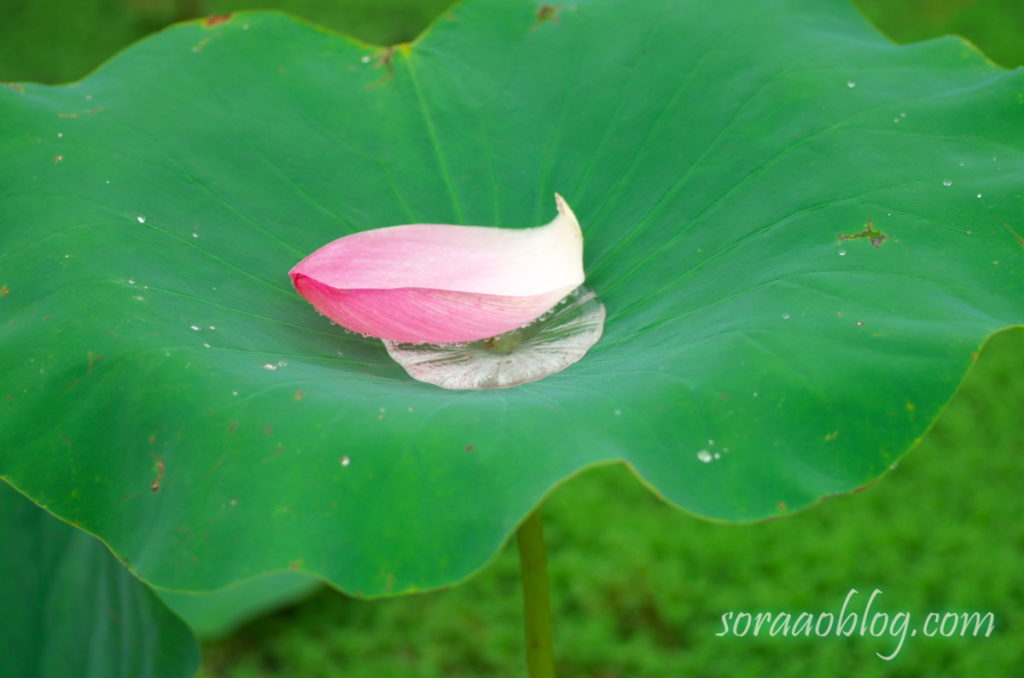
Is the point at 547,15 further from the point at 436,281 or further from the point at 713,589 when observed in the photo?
the point at 713,589

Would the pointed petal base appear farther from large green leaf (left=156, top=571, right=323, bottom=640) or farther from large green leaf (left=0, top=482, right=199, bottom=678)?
large green leaf (left=156, top=571, right=323, bottom=640)

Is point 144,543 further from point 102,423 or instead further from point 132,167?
point 132,167

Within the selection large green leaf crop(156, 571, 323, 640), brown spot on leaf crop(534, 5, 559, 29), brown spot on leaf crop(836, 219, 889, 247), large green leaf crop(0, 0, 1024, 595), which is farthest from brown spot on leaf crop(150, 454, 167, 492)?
large green leaf crop(156, 571, 323, 640)

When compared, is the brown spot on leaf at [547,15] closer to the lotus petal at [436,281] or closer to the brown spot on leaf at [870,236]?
the lotus petal at [436,281]

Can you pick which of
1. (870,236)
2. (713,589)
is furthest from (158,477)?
(713,589)

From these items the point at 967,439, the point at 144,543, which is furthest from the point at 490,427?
the point at 967,439

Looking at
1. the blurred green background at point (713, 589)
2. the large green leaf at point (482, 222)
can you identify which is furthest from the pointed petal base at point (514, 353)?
the blurred green background at point (713, 589)
